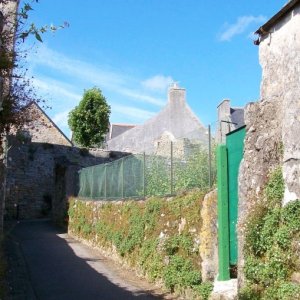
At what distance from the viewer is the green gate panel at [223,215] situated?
707 cm

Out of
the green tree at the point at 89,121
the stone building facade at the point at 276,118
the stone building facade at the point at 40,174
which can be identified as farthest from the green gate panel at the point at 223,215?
the green tree at the point at 89,121

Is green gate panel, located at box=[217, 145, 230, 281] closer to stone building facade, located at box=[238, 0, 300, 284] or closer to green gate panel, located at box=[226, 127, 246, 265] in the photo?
green gate panel, located at box=[226, 127, 246, 265]

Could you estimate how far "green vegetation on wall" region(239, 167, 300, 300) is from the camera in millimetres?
5047

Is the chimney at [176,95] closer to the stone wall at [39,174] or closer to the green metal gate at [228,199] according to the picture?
the stone wall at [39,174]

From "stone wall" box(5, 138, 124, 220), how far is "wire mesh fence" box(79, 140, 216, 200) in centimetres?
663

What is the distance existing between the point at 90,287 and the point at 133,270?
172cm

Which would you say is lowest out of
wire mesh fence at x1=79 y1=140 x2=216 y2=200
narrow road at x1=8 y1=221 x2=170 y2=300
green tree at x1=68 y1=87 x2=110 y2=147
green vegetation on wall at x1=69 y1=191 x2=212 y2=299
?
narrow road at x1=8 y1=221 x2=170 y2=300

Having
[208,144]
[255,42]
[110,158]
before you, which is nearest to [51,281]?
[208,144]

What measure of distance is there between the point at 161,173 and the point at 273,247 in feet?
18.0

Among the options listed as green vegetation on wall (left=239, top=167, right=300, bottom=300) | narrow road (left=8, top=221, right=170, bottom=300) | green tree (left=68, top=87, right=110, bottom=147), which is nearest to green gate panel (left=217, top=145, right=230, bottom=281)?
green vegetation on wall (left=239, top=167, right=300, bottom=300)

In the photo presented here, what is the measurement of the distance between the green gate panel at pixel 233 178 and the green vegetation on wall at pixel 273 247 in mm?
1095

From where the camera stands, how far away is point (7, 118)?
605 centimetres

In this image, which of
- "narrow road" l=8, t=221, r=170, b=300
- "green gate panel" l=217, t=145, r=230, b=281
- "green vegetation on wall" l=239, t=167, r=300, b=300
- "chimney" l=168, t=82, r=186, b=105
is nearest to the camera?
"green vegetation on wall" l=239, t=167, r=300, b=300

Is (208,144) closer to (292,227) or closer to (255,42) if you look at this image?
(255,42)
